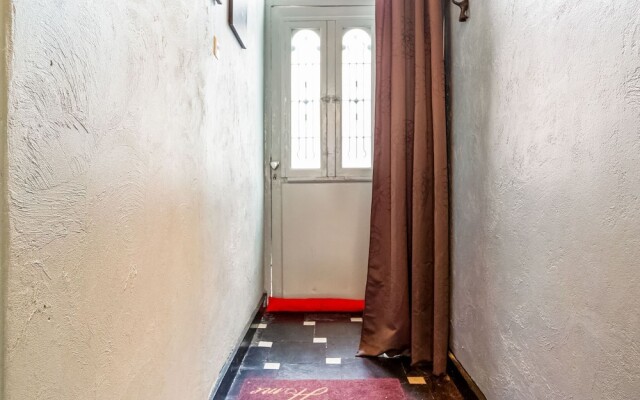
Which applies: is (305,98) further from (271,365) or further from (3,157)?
(3,157)

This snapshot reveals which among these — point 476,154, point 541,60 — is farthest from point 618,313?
point 476,154

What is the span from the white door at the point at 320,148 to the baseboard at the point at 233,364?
613 mm

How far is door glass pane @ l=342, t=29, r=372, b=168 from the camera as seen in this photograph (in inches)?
116

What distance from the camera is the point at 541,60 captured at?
111 centimetres

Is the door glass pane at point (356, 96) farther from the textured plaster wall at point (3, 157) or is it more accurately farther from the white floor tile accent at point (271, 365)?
the textured plaster wall at point (3, 157)

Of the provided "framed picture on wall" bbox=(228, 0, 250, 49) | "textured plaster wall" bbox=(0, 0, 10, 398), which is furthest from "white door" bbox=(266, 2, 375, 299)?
"textured plaster wall" bbox=(0, 0, 10, 398)

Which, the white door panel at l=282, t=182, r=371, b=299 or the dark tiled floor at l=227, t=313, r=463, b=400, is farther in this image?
the white door panel at l=282, t=182, r=371, b=299

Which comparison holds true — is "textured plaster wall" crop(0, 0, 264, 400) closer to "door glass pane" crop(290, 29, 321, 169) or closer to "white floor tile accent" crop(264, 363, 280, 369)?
"white floor tile accent" crop(264, 363, 280, 369)

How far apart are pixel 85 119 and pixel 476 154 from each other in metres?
1.43

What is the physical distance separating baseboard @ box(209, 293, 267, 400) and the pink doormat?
0.25ft

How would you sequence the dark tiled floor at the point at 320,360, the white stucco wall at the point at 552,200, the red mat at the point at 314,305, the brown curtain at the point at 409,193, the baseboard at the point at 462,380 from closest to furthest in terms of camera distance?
the white stucco wall at the point at 552,200 < the baseboard at the point at 462,380 < the dark tiled floor at the point at 320,360 < the brown curtain at the point at 409,193 < the red mat at the point at 314,305

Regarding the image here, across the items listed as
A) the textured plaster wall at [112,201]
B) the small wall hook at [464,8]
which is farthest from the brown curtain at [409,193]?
the textured plaster wall at [112,201]

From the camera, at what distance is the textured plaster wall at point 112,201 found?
535mm

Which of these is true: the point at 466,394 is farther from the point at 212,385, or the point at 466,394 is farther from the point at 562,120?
the point at 562,120
